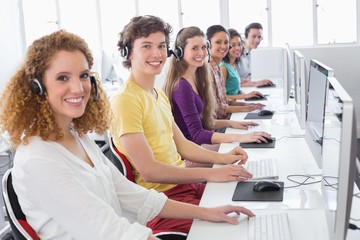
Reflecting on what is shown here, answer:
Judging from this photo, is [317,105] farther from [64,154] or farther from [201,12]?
[201,12]

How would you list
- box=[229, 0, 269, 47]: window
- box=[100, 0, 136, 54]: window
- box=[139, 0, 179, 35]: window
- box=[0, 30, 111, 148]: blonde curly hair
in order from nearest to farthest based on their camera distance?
box=[0, 30, 111, 148]: blonde curly hair < box=[229, 0, 269, 47]: window < box=[139, 0, 179, 35]: window < box=[100, 0, 136, 54]: window

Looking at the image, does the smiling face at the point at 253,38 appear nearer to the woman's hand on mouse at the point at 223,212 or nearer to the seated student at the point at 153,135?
the seated student at the point at 153,135

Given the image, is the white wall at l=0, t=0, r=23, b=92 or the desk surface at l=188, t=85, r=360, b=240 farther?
the white wall at l=0, t=0, r=23, b=92

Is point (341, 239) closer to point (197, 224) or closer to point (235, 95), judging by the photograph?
point (197, 224)

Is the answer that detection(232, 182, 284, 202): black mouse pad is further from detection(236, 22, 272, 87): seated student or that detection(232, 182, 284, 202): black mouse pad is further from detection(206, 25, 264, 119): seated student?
detection(236, 22, 272, 87): seated student

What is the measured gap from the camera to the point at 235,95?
14.8 feet

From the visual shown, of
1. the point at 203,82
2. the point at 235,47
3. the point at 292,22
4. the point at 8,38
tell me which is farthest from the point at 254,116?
the point at 8,38

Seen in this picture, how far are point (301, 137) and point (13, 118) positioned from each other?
5.99 ft

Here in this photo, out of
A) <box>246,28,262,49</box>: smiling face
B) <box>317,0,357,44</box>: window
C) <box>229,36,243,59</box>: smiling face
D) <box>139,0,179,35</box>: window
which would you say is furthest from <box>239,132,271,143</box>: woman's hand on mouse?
<box>139,0,179,35</box>: window

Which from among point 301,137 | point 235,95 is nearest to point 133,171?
point 301,137

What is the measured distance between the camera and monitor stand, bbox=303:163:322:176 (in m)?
2.18

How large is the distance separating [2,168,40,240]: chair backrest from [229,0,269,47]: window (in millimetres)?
5215

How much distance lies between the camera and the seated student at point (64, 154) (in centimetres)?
138

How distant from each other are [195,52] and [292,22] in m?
3.37
